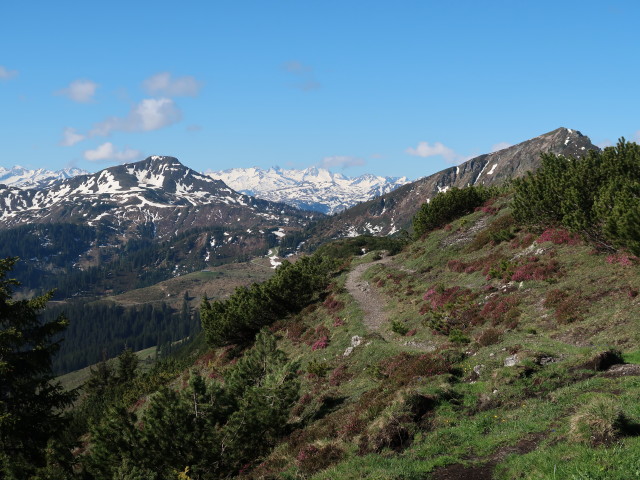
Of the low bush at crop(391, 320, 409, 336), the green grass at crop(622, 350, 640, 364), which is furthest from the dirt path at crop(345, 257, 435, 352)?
the green grass at crop(622, 350, 640, 364)

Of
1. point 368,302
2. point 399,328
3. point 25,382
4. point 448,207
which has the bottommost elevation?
point 399,328

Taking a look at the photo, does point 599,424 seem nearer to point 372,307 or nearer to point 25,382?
point 25,382

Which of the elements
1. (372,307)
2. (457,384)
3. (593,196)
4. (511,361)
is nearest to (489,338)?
(511,361)

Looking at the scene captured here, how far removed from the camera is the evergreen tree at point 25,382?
23375mm

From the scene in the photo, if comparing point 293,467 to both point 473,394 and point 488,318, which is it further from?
point 488,318

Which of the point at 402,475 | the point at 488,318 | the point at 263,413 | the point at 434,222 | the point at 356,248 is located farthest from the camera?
the point at 356,248

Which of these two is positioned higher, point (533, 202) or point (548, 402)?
point (533, 202)

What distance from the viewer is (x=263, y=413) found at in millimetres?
21562

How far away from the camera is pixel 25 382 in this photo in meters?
24.9

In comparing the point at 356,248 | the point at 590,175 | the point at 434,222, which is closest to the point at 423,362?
the point at 590,175

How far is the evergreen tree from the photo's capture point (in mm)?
23375

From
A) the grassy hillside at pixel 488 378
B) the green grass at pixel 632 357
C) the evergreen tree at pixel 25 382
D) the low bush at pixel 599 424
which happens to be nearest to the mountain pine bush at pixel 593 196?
the grassy hillside at pixel 488 378

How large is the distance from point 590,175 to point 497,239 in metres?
19.4

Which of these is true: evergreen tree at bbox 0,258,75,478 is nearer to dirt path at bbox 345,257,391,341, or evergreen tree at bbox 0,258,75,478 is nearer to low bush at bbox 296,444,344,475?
low bush at bbox 296,444,344,475
